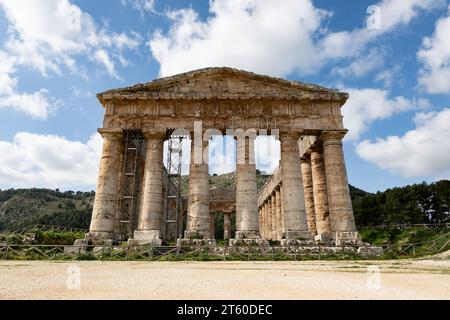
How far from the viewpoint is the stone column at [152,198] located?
20.7 metres

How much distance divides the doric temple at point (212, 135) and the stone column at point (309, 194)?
229cm

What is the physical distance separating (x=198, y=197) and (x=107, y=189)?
625 cm

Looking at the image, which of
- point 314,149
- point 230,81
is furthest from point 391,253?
point 230,81

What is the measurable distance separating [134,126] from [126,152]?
6.50 feet

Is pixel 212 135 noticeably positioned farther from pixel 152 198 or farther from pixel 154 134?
pixel 152 198

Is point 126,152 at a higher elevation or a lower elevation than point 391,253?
higher

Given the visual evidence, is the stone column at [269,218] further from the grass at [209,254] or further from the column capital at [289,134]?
the grass at [209,254]

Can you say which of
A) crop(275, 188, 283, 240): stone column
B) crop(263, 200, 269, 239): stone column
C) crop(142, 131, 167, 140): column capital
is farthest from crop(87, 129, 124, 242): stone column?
crop(263, 200, 269, 239): stone column

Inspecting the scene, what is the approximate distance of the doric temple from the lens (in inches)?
848

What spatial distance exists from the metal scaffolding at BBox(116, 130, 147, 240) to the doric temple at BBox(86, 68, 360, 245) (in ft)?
0.24

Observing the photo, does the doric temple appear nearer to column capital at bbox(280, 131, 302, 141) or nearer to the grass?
column capital at bbox(280, 131, 302, 141)
